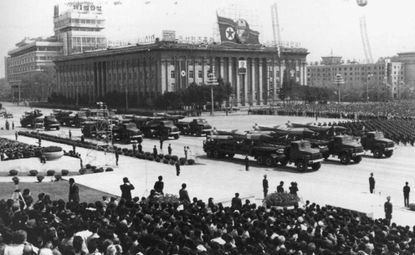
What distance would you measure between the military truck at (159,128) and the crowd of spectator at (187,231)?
36335 mm


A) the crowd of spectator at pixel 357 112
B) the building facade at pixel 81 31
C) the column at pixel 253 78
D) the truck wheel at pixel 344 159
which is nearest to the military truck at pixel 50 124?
the crowd of spectator at pixel 357 112

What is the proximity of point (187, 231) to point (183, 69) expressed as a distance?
97564 mm

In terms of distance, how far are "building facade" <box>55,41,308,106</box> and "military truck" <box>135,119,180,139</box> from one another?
1850 inches

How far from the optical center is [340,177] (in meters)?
34.3

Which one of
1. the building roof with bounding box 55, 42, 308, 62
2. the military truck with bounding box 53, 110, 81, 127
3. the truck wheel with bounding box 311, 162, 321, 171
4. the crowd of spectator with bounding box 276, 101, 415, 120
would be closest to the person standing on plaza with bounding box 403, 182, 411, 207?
the truck wheel with bounding box 311, 162, 321, 171

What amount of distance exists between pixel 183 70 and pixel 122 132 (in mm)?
59254

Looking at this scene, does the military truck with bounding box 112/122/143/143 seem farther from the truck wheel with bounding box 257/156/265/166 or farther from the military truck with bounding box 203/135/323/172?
the truck wheel with bounding box 257/156/265/166

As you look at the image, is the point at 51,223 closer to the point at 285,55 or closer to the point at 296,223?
the point at 296,223

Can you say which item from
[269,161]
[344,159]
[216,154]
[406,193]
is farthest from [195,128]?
[406,193]

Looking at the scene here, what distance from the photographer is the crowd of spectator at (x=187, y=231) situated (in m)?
13.9

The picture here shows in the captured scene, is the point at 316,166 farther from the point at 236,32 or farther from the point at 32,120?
the point at 236,32

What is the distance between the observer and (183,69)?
112500 mm

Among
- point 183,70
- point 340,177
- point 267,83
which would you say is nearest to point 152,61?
point 183,70

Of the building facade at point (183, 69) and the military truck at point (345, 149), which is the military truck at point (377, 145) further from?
the building facade at point (183, 69)
